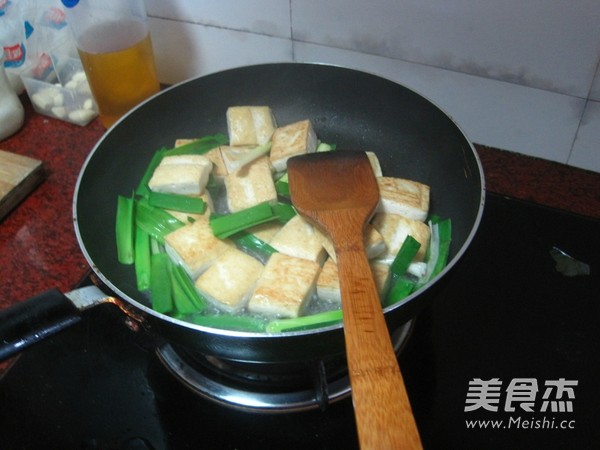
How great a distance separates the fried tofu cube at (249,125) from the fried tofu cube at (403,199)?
29 centimetres

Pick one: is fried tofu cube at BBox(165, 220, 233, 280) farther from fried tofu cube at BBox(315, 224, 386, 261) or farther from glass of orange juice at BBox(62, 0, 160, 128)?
glass of orange juice at BBox(62, 0, 160, 128)

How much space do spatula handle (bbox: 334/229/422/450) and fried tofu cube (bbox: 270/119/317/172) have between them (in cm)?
41

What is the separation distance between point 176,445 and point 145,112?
66 cm

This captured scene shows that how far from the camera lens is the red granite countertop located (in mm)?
1039

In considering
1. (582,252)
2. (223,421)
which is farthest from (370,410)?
(582,252)

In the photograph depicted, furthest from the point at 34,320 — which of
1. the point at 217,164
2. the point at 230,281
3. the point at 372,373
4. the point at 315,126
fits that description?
the point at 315,126

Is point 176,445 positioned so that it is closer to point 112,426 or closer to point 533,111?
point 112,426

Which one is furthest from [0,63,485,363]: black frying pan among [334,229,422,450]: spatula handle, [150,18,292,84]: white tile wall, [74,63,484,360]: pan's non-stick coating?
[334,229,422,450]: spatula handle

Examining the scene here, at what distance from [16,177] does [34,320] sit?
1.99 ft

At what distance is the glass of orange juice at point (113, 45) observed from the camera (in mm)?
1184

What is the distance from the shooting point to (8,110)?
128 centimetres

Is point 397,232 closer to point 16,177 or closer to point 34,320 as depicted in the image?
point 34,320

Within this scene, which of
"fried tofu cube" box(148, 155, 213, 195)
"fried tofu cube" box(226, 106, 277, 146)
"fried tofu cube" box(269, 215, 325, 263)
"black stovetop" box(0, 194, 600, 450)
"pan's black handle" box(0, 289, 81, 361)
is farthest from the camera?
"fried tofu cube" box(226, 106, 277, 146)

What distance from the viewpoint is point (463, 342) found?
913 mm
